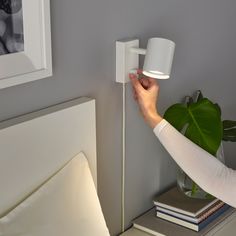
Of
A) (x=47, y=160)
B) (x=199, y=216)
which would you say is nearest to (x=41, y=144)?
(x=47, y=160)

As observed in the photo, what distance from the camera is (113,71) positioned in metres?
1.56

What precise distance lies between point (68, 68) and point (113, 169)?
419 millimetres

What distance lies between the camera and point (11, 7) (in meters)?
1.16

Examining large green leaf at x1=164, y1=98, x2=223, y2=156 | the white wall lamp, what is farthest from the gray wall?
large green leaf at x1=164, y1=98, x2=223, y2=156

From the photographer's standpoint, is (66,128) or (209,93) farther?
(209,93)

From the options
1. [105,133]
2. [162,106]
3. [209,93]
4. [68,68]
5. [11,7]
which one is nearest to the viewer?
[11,7]

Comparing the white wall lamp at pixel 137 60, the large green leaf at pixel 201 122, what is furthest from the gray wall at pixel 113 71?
the large green leaf at pixel 201 122

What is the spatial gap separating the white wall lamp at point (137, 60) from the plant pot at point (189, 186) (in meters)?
0.26

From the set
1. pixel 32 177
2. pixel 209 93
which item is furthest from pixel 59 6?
pixel 209 93

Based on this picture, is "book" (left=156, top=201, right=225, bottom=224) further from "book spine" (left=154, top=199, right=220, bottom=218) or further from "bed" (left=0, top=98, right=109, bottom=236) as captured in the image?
"bed" (left=0, top=98, right=109, bottom=236)

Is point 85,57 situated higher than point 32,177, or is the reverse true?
point 85,57

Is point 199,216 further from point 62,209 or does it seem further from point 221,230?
point 62,209

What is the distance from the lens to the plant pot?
183 cm

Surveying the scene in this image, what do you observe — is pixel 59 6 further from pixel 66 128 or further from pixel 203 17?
pixel 203 17
